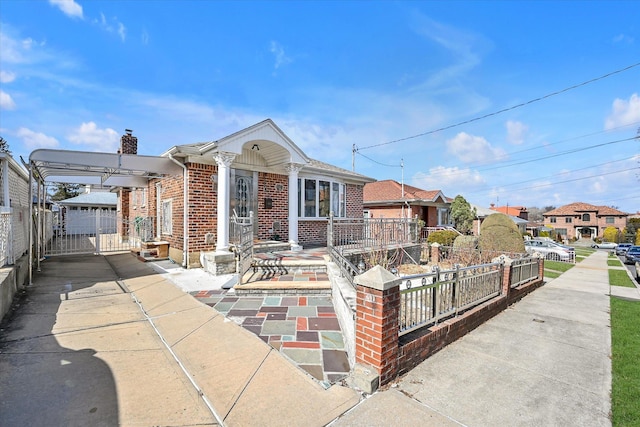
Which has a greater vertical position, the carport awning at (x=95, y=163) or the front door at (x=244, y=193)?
the carport awning at (x=95, y=163)

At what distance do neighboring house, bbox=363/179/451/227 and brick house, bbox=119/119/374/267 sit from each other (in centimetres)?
1063

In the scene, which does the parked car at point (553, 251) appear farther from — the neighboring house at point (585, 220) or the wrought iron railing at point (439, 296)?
the neighboring house at point (585, 220)

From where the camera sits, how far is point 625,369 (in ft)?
11.9

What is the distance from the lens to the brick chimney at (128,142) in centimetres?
1220

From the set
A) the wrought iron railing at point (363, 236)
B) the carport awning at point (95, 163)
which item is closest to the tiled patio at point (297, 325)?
the wrought iron railing at point (363, 236)

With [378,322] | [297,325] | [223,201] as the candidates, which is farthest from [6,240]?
[378,322]

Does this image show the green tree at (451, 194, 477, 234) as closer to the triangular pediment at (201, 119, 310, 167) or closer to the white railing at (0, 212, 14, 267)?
the triangular pediment at (201, 119, 310, 167)

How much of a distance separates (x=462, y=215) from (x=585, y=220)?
4785 cm

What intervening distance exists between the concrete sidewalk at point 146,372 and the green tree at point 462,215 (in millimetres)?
23080

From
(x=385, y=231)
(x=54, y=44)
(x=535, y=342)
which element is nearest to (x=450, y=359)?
(x=535, y=342)

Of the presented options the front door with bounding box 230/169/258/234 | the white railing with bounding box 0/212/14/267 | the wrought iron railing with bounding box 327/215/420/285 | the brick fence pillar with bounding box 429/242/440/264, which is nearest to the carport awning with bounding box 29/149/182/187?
the white railing with bounding box 0/212/14/267

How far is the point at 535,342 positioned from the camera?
4.46 metres

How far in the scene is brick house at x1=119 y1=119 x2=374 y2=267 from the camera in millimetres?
7812

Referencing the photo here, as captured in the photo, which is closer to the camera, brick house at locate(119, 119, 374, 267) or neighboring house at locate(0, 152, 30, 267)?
neighboring house at locate(0, 152, 30, 267)
